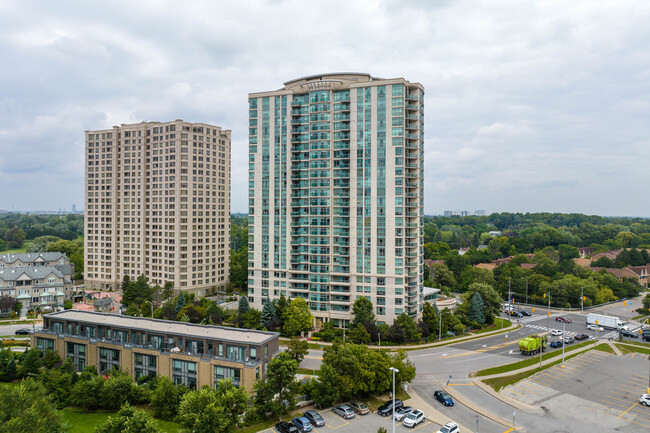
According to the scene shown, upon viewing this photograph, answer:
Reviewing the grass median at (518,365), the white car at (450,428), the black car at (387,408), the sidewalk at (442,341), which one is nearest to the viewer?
the white car at (450,428)

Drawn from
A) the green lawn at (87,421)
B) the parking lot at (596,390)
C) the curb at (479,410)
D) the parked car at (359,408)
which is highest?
the parked car at (359,408)

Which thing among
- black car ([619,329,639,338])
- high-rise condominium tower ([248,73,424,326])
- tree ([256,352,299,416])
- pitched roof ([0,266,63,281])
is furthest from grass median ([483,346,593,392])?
pitched roof ([0,266,63,281])

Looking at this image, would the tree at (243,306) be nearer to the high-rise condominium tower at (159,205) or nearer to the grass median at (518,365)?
the high-rise condominium tower at (159,205)

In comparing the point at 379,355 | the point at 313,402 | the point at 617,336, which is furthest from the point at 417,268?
the point at 617,336

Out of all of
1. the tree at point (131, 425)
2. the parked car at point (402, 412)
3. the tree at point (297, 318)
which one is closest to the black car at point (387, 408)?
the parked car at point (402, 412)

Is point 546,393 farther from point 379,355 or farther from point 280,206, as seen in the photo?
point 280,206

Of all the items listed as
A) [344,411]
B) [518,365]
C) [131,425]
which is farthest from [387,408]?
[518,365]

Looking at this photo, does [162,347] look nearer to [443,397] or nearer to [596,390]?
[443,397]

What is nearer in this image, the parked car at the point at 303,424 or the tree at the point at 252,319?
the parked car at the point at 303,424
